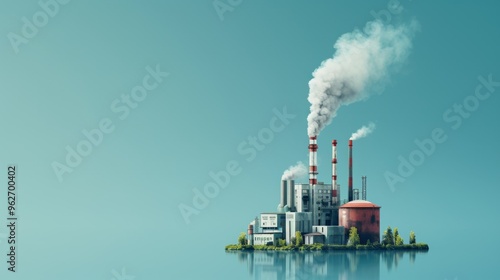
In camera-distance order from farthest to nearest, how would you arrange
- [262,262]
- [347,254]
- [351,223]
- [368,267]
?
[351,223]
[347,254]
[262,262]
[368,267]

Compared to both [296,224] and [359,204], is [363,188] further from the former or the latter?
[296,224]

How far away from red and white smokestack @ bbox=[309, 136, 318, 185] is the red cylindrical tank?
4.51 meters

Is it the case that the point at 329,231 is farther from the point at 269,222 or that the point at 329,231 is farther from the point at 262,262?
the point at 262,262

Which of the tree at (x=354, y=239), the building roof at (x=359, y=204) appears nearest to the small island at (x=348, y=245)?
the tree at (x=354, y=239)

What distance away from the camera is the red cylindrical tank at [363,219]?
99.2 meters


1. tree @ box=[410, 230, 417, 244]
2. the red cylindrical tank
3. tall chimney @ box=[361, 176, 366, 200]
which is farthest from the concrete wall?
tree @ box=[410, 230, 417, 244]

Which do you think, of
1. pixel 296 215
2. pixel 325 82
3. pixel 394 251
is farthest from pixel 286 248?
pixel 325 82

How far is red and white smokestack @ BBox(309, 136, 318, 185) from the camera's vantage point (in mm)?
101331

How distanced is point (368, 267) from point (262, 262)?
10341 millimetres

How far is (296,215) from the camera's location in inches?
3935

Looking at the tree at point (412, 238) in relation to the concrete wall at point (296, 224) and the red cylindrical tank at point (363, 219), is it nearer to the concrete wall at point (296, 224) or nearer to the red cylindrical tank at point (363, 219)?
the red cylindrical tank at point (363, 219)

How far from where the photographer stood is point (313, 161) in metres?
102

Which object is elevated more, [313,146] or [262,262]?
[313,146]

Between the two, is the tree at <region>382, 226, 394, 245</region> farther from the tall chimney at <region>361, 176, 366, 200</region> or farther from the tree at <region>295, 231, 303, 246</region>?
the tree at <region>295, 231, 303, 246</region>
